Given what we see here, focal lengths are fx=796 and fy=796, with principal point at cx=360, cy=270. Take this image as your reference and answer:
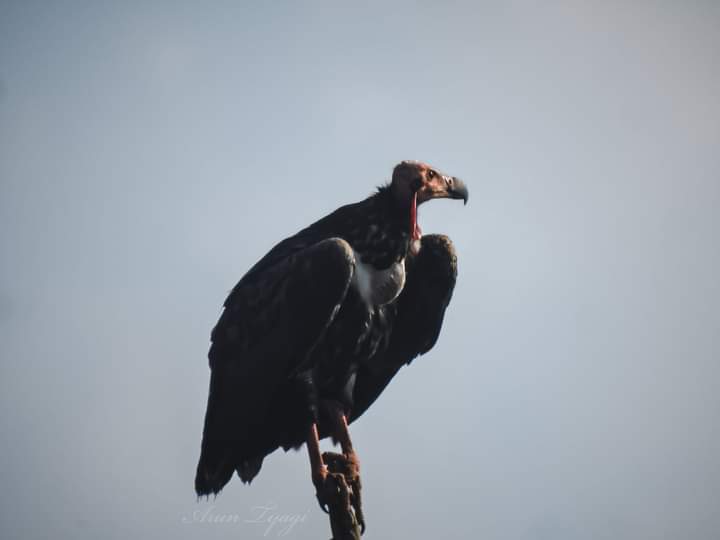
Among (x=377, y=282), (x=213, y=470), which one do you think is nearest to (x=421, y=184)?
(x=377, y=282)

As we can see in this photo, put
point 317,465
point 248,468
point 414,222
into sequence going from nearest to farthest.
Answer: point 317,465 < point 248,468 < point 414,222

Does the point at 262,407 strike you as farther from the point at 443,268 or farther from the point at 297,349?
the point at 443,268

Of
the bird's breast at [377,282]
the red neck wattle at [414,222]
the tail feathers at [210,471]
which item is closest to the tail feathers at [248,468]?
the tail feathers at [210,471]

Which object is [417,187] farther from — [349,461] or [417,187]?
[349,461]

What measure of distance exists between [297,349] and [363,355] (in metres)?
0.59

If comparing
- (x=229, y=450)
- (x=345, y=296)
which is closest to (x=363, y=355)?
(x=345, y=296)

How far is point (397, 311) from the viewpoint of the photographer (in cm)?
725

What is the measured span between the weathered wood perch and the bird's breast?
133 centimetres

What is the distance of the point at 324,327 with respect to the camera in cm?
635

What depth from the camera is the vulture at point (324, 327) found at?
21.1ft

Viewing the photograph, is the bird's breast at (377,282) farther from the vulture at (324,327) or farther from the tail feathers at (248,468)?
the tail feathers at (248,468)

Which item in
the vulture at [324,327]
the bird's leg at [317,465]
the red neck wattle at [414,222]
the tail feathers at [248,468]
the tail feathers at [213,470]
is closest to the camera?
the bird's leg at [317,465]

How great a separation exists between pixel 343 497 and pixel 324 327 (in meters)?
1.34

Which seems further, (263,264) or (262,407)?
(263,264)
